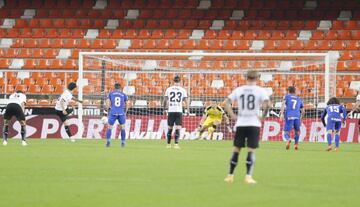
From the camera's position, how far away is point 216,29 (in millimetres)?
42906

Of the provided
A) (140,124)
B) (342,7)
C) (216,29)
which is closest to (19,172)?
(140,124)

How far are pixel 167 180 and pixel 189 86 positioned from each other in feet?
68.0

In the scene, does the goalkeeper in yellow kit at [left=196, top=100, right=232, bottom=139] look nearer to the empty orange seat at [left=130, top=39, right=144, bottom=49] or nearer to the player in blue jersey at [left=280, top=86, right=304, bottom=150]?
the empty orange seat at [left=130, top=39, right=144, bottom=49]

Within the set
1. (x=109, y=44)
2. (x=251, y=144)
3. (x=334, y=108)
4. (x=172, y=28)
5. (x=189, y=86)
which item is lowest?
(x=251, y=144)

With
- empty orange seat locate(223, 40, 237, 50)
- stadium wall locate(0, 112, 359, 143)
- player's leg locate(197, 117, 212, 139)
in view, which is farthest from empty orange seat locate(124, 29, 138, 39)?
player's leg locate(197, 117, 212, 139)

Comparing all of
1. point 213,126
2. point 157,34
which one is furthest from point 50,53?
point 213,126

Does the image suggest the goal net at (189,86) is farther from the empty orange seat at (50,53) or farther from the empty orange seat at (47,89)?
the empty orange seat at (50,53)

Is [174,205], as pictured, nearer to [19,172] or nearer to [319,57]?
[19,172]

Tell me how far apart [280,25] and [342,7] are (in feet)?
11.1

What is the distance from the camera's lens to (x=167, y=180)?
15.1 meters

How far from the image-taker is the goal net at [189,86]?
34.4m

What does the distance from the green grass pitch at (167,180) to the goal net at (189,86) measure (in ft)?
35.2

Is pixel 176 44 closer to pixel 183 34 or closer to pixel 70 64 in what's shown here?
pixel 183 34

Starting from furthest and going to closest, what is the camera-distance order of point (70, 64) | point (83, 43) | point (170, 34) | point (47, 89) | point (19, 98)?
point (170, 34) → point (83, 43) → point (70, 64) → point (47, 89) → point (19, 98)
